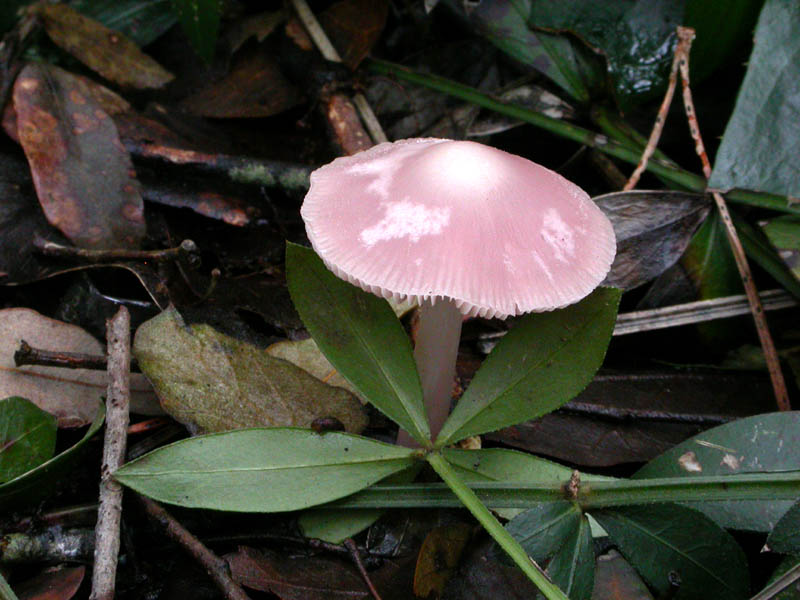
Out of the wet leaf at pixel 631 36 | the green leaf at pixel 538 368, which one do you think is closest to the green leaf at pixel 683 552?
the green leaf at pixel 538 368

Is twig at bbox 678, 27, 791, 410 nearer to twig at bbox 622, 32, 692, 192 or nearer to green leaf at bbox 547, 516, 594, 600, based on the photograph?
twig at bbox 622, 32, 692, 192

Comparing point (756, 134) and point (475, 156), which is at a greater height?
point (475, 156)

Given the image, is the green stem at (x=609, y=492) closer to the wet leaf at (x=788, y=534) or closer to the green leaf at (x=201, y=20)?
the wet leaf at (x=788, y=534)

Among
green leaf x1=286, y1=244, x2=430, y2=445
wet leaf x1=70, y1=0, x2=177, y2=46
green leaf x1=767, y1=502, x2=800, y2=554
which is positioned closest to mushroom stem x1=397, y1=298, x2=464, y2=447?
green leaf x1=286, y1=244, x2=430, y2=445

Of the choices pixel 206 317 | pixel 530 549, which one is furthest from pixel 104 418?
pixel 530 549

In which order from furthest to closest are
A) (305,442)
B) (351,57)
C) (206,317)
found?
(351,57)
(206,317)
(305,442)

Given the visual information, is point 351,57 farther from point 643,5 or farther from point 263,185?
point 643,5
